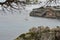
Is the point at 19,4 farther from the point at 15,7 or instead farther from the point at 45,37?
the point at 45,37

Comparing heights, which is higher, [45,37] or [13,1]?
[13,1]

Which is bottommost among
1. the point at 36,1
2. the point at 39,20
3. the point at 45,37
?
the point at 39,20

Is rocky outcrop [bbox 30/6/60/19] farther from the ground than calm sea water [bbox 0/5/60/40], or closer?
farther from the ground

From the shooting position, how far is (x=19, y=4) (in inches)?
68.7

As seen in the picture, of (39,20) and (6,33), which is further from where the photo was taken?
(39,20)

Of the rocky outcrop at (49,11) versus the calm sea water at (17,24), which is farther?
the calm sea water at (17,24)

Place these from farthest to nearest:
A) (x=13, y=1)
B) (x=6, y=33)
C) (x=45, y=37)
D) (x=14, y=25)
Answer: (x=14, y=25) < (x=6, y=33) < (x=45, y=37) < (x=13, y=1)

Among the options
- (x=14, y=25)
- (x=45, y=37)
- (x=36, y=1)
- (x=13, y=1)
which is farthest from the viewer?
(x=14, y=25)

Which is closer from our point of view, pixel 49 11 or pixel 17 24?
pixel 49 11

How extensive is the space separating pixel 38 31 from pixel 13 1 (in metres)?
2.12

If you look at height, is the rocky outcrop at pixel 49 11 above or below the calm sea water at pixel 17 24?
above

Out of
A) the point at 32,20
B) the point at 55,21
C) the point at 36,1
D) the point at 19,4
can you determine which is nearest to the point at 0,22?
the point at 32,20

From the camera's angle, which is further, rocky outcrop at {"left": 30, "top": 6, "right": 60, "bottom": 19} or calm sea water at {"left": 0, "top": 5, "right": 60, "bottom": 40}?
calm sea water at {"left": 0, "top": 5, "right": 60, "bottom": 40}

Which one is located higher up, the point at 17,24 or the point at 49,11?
the point at 49,11
